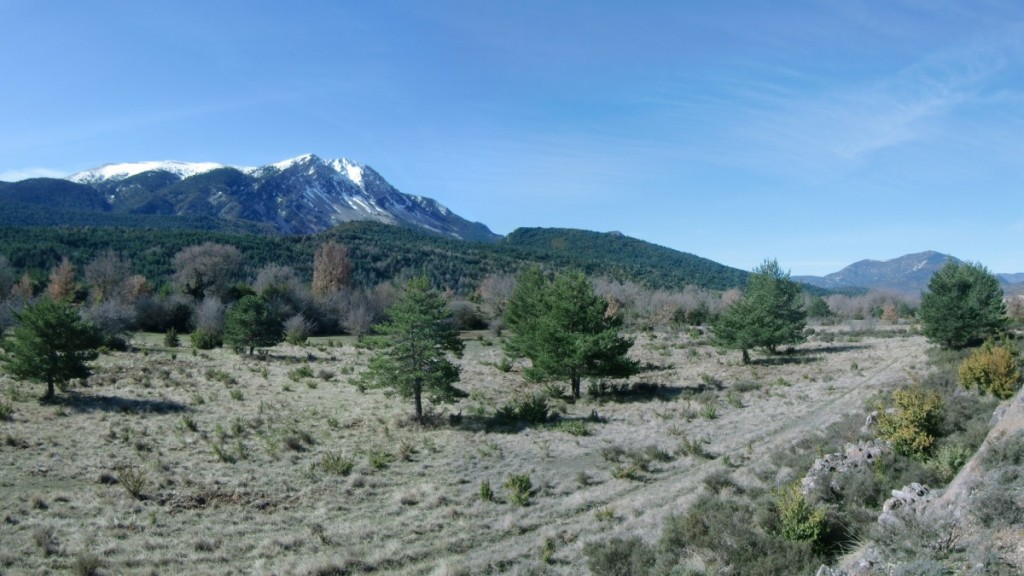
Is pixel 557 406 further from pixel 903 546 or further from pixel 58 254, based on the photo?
pixel 58 254

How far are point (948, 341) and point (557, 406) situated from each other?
25344 millimetres

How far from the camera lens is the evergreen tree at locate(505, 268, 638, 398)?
30442mm

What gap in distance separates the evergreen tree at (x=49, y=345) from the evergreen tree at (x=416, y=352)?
1283 cm

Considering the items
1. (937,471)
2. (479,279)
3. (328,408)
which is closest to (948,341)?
(937,471)

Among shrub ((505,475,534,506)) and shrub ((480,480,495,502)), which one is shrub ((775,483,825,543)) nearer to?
shrub ((505,475,534,506))

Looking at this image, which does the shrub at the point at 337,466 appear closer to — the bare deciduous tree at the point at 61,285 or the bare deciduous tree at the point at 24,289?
the bare deciduous tree at the point at 61,285

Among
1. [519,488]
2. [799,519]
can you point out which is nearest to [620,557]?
[799,519]

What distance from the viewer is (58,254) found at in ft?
286

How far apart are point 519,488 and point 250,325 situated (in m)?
33.1

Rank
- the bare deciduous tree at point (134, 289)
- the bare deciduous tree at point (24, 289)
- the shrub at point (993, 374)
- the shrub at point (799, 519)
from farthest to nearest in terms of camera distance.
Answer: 1. the bare deciduous tree at point (134, 289)
2. the bare deciduous tree at point (24, 289)
3. the shrub at point (993, 374)
4. the shrub at point (799, 519)

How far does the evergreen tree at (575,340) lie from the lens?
30.4m

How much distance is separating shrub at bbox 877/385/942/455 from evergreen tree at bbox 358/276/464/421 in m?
16.0

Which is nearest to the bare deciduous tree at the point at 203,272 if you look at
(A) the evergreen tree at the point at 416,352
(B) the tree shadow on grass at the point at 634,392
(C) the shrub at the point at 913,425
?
(A) the evergreen tree at the point at 416,352

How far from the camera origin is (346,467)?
61.5 ft
